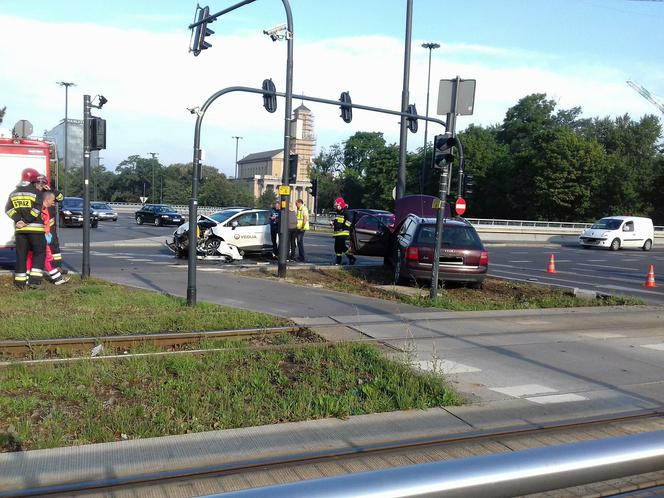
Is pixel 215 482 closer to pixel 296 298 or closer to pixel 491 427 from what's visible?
pixel 491 427

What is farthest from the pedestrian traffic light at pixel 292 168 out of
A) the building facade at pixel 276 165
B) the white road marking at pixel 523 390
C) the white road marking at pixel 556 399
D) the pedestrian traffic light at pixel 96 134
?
the building facade at pixel 276 165

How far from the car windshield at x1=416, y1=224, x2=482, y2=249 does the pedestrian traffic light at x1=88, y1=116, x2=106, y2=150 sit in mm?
6864

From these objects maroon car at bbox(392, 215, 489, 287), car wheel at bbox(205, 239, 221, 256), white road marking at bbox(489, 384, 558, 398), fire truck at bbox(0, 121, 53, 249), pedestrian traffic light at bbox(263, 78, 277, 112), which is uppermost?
pedestrian traffic light at bbox(263, 78, 277, 112)

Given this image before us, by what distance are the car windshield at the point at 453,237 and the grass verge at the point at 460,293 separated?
1.05 meters

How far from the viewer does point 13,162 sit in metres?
14.5

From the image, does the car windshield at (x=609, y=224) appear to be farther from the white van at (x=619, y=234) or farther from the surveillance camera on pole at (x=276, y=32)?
the surveillance camera on pole at (x=276, y=32)

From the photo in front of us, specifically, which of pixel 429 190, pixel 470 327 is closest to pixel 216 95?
pixel 470 327

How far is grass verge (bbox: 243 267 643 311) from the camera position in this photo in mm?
12628

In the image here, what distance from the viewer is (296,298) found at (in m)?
12.6

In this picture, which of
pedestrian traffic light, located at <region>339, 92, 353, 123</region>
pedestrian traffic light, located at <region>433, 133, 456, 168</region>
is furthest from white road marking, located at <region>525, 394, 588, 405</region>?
pedestrian traffic light, located at <region>339, 92, 353, 123</region>

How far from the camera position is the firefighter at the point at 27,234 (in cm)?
1206

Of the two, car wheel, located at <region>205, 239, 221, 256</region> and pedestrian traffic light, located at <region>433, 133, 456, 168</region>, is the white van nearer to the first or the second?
car wheel, located at <region>205, 239, 221, 256</region>

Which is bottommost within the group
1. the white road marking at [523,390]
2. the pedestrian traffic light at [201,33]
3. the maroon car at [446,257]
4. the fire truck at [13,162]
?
the white road marking at [523,390]

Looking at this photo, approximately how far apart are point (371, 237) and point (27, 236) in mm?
10160
